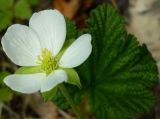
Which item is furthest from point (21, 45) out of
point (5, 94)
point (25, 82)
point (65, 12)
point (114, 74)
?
point (65, 12)

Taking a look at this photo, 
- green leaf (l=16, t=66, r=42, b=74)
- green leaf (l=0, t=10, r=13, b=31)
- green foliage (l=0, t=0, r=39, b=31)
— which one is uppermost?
green foliage (l=0, t=0, r=39, b=31)

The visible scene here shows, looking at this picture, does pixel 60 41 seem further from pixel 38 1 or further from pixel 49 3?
pixel 49 3

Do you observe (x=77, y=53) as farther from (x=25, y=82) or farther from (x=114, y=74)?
(x=114, y=74)

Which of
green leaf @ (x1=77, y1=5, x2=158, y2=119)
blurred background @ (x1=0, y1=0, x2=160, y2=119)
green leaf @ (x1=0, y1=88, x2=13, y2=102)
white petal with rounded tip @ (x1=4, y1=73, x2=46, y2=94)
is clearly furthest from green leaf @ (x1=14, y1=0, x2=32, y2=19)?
white petal with rounded tip @ (x1=4, y1=73, x2=46, y2=94)

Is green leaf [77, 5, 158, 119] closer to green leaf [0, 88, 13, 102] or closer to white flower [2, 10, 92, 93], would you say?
white flower [2, 10, 92, 93]

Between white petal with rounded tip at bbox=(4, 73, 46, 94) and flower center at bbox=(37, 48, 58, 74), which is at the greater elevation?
flower center at bbox=(37, 48, 58, 74)

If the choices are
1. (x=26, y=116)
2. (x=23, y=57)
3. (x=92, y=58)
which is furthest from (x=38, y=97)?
(x=23, y=57)
